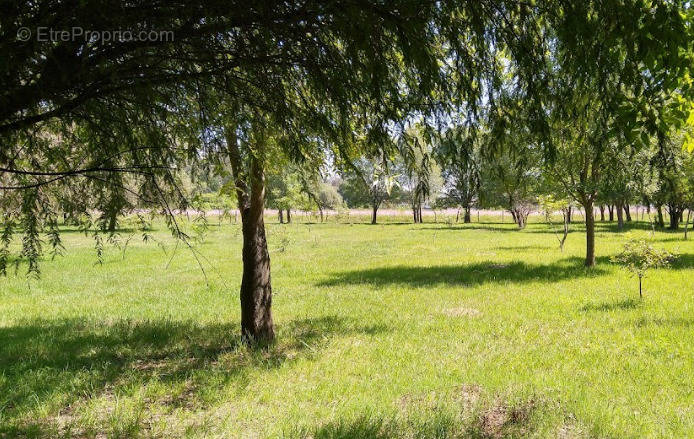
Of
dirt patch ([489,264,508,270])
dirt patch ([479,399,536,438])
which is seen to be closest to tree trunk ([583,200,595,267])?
dirt patch ([489,264,508,270])

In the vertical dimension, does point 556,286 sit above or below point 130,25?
below

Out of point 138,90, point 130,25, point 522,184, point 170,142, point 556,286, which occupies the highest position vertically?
point 130,25

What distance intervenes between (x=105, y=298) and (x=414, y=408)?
1072cm

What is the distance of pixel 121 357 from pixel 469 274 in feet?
36.7

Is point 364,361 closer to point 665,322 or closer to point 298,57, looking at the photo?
point 298,57

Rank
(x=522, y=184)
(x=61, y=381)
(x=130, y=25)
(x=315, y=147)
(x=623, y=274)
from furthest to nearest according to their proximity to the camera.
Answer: (x=623, y=274) < (x=61, y=381) < (x=315, y=147) < (x=522, y=184) < (x=130, y=25)

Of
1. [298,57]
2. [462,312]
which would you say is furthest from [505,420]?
[462,312]

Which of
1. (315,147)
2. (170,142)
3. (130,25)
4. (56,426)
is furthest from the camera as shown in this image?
(56,426)

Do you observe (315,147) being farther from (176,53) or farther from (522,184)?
(522,184)

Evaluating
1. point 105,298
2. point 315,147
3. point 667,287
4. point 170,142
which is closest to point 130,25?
point 170,142

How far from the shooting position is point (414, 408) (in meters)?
5.16

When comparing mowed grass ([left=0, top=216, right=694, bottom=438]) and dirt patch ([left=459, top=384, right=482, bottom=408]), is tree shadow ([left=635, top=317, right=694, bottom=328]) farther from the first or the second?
dirt patch ([left=459, top=384, right=482, bottom=408])

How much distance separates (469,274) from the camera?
15.2 meters

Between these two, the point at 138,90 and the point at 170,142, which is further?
the point at 170,142
